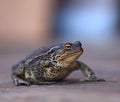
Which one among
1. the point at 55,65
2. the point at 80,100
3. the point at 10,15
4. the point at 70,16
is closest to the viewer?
the point at 80,100

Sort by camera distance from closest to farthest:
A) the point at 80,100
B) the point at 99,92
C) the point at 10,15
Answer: the point at 80,100 < the point at 99,92 < the point at 10,15

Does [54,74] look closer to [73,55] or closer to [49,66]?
[49,66]

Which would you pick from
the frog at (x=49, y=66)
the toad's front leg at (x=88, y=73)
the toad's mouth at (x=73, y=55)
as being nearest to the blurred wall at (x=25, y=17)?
the toad's front leg at (x=88, y=73)

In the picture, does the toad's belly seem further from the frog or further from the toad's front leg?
the toad's front leg

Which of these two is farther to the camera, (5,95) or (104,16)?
(104,16)

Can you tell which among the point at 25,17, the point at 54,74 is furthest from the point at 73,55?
the point at 25,17

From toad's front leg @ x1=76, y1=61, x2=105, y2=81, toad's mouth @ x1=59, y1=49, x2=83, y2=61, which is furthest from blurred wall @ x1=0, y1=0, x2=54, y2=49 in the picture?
toad's mouth @ x1=59, y1=49, x2=83, y2=61

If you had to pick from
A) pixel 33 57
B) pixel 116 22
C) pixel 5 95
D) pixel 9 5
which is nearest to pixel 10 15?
pixel 9 5

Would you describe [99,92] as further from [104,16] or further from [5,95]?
[104,16]
